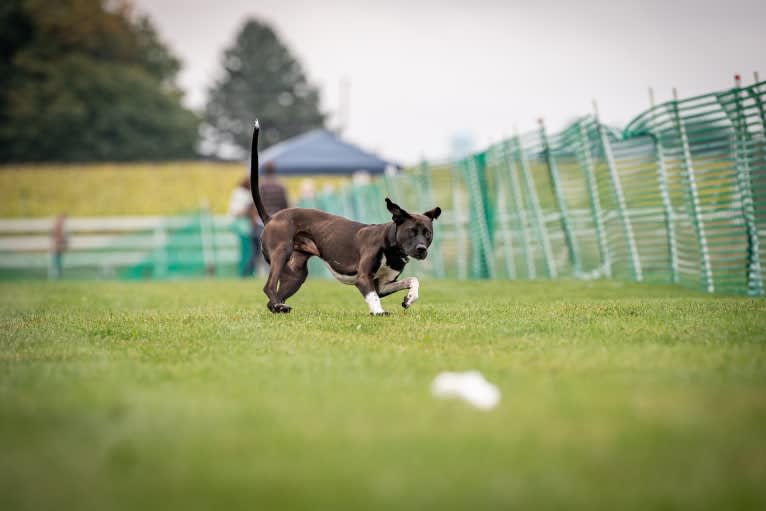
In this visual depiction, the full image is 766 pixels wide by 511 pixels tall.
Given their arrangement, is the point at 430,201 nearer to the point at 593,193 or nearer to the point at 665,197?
the point at 593,193

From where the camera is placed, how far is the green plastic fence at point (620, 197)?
9.98 metres

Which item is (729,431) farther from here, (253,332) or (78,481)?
(253,332)

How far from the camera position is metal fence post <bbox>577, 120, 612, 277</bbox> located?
13.2 m

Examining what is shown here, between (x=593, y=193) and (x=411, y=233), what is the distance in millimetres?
6040

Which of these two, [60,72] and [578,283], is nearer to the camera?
[578,283]

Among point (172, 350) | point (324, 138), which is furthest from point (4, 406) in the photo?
point (324, 138)

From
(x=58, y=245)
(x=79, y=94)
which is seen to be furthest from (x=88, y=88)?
(x=58, y=245)

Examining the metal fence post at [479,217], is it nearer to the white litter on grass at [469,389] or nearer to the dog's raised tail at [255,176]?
the dog's raised tail at [255,176]

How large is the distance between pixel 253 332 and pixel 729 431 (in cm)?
405

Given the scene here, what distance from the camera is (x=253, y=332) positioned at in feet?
22.4

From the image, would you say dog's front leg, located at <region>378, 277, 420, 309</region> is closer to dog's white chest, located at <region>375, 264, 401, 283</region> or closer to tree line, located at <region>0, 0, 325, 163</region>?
dog's white chest, located at <region>375, 264, 401, 283</region>

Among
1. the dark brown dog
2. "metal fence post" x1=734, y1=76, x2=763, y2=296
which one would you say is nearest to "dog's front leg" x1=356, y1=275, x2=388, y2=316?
the dark brown dog

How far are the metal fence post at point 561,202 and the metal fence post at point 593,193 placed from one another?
2.01ft

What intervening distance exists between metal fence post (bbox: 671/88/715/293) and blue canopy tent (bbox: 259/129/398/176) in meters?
18.1
